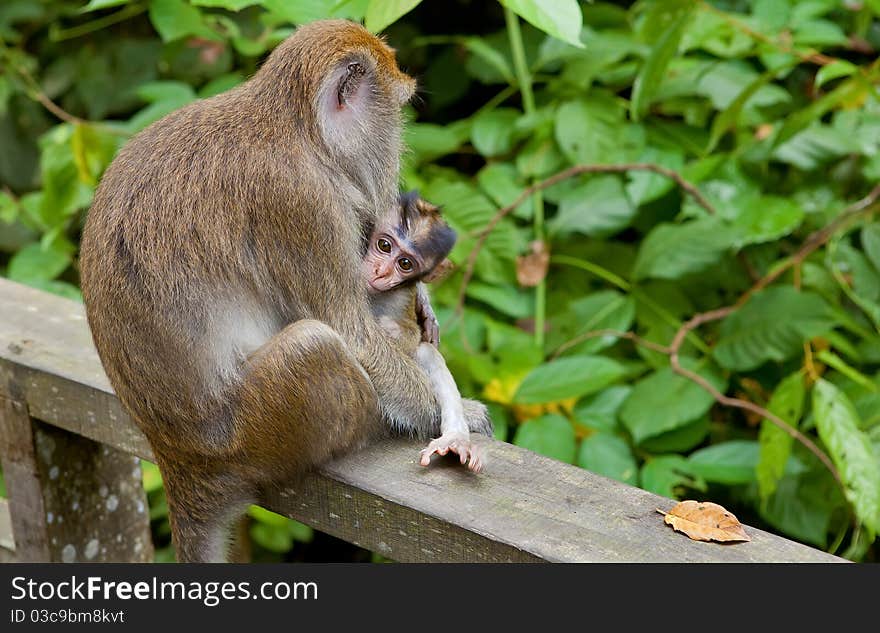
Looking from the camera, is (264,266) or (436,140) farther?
(436,140)

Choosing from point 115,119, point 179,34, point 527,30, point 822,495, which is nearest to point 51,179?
point 179,34

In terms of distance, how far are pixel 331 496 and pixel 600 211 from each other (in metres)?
1.80

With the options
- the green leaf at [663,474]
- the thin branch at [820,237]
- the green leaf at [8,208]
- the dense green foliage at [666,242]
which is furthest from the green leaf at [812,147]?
the green leaf at [8,208]

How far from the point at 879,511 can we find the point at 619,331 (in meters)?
0.96

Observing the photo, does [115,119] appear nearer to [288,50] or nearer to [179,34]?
[179,34]

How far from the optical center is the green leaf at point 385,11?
165 cm

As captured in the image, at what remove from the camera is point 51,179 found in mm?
3973

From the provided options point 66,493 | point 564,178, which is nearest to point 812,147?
point 564,178

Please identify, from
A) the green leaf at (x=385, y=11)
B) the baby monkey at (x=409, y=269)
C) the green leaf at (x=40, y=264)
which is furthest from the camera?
the green leaf at (x=40, y=264)

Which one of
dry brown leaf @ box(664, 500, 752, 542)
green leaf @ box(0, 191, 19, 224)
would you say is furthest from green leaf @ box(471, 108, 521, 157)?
dry brown leaf @ box(664, 500, 752, 542)

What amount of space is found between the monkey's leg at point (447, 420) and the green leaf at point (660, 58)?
39.6 inches

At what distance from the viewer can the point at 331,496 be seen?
2.14 metres

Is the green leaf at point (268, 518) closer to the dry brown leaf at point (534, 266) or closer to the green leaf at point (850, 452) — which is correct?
the dry brown leaf at point (534, 266)

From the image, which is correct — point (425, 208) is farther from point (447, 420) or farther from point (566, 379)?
point (566, 379)
